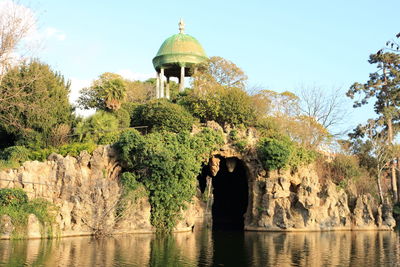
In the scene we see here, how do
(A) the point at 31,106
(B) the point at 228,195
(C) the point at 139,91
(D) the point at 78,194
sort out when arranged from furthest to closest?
(C) the point at 139,91 < (B) the point at 228,195 < (A) the point at 31,106 < (D) the point at 78,194

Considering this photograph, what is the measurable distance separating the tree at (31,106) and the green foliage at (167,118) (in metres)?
4.93

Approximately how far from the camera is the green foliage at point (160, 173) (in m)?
22.8

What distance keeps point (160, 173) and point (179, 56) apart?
19966 mm

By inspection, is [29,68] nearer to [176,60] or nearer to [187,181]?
[187,181]

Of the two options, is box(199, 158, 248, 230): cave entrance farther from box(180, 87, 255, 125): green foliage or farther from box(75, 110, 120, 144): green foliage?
box(75, 110, 120, 144): green foliage

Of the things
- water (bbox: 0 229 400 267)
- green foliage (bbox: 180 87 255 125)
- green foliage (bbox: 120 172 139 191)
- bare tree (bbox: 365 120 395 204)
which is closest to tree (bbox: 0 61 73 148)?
green foliage (bbox: 120 172 139 191)

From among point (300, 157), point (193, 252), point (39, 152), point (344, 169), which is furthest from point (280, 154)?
point (39, 152)

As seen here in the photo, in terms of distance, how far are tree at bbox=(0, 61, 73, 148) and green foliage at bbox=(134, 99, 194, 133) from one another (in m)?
4.93

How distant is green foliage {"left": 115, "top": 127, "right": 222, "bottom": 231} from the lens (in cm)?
2281

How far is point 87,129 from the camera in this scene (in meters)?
26.5

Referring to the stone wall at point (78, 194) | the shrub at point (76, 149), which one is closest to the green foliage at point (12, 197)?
the stone wall at point (78, 194)

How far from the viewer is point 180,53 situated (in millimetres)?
40938

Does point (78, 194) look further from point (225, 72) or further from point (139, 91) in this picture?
point (139, 91)

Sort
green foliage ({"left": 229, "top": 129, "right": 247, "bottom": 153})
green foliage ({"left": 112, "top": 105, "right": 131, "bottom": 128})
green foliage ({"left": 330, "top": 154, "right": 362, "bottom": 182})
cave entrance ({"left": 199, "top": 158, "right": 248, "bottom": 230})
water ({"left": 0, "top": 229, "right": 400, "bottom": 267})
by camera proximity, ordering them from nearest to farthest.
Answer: water ({"left": 0, "top": 229, "right": 400, "bottom": 267}) < green foliage ({"left": 229, "top": 129, "right": 247, "bottom": 153}) < green foliage ({"left": 112, "top": 105, "right": 131, "bottom": 128}) < green foliage ({"left": 330, "top": 154, "right": 362, "bottom": 182}) < cave entrance ({"left": 199, "top": 158, "right": 248, "bottom": 230})
